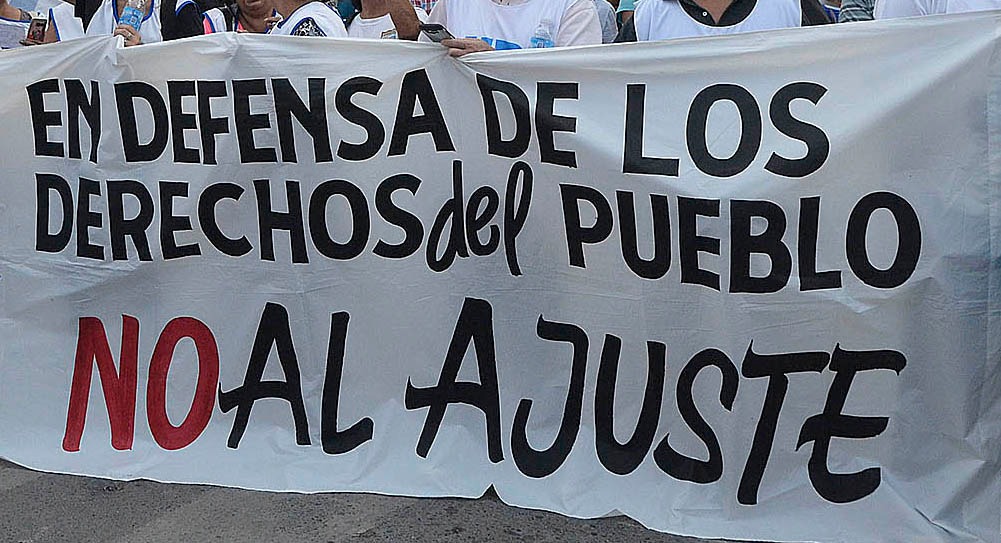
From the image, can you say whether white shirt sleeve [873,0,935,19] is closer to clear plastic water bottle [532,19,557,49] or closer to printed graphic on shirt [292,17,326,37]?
clear plastic water bottle [532,19,557,49]

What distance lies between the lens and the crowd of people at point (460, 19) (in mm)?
3861

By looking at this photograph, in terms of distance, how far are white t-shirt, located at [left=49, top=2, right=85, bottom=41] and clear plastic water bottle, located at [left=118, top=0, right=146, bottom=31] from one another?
1.26 feet

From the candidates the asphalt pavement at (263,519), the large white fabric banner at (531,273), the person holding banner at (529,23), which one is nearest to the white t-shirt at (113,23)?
the large white fabric banner at (531,273)

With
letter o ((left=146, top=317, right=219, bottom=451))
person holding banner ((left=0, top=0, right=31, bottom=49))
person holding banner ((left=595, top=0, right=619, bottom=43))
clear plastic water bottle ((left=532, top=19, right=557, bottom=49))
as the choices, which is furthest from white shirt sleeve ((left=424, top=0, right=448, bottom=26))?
person holding banner ((left=0, top=0, right=31, bottom=49))

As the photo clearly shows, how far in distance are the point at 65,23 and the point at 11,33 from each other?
0.45 metres

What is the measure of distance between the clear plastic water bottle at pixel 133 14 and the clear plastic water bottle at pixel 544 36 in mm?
1632

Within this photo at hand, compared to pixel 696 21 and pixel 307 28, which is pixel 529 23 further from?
pixel 307 28

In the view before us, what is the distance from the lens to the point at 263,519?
3.71 metres

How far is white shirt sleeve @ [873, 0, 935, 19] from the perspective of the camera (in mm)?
3781

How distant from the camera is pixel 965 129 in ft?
10.7

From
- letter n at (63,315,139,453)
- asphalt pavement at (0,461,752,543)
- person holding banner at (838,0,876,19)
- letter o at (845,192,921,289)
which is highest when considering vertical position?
person holding banner at (838,0,876,19)

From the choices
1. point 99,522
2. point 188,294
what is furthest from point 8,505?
point 188,294

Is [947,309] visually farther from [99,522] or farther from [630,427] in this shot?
[99,522]

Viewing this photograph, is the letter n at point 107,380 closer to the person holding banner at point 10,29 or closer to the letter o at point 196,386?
the letter o at point 196,386
